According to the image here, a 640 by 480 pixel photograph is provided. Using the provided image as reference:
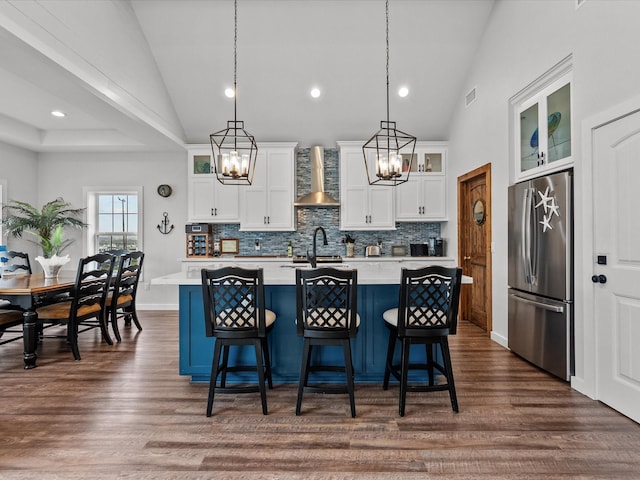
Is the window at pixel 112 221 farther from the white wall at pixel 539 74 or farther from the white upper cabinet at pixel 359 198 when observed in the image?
the white wall at pixel 539 74

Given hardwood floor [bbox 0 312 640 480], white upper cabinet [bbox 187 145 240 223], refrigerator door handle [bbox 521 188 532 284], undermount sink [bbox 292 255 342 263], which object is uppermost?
white upper cabinet [bbox 187 145 240 223]

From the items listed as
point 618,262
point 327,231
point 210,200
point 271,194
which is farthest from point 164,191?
point 618,262

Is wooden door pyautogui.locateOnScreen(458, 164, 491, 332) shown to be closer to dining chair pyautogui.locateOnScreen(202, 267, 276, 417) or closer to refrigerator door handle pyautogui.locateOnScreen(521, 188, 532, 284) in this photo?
refrigerator door handle pyautogui.locateOnScreen(521, 188, 532, 284)

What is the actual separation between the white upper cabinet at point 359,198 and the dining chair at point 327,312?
3.62 meters

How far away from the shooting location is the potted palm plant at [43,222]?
5.99 m

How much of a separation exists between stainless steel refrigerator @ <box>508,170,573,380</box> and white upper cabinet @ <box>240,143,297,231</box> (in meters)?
3.30

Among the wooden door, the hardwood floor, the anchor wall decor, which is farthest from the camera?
the anchor wall decor

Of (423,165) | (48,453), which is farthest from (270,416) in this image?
(423,165)

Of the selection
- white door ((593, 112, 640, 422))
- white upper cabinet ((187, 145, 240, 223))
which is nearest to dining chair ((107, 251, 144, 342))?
white upper cabinet ((187, 145, 240, 223))

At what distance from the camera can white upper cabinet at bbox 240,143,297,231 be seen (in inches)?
241

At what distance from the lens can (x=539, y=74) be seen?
11.6ft

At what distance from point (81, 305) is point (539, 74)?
4.96m

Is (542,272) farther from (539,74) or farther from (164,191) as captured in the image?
(164,191)

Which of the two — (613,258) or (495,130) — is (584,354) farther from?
(495,130)
